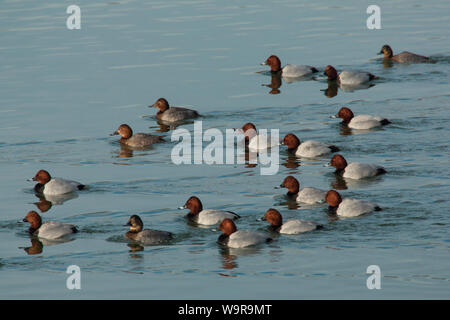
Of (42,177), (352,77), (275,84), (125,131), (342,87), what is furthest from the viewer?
(275,84)

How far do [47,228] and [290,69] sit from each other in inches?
651

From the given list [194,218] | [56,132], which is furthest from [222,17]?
[194,218]

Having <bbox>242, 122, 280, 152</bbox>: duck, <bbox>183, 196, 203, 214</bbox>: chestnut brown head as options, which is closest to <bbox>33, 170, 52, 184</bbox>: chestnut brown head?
<bbox>183, 196, 203, 214</bbox>: chestnut brown head

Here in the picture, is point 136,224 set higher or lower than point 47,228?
higher

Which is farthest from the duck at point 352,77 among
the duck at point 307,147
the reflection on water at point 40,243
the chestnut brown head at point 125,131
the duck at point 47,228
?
the reflection on water at point 40,243

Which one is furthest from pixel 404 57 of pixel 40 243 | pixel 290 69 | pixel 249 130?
pixel 40 243

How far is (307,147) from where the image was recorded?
83.3 ft

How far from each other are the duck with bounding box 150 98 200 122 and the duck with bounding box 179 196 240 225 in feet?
29.7

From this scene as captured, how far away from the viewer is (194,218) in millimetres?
20656

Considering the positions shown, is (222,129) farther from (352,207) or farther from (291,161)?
(352,207)

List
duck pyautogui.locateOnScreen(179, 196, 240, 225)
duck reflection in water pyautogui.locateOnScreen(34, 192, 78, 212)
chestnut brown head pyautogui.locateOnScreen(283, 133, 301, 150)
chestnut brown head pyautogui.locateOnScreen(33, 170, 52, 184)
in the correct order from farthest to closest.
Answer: chestnut brown head pyautogui.locateOnScreen(283, 133, 301, 150) → chestnut brown head pyautogui.locateOnScreen(33, 170, 52, 184) → duck reflection in water pyautogui.locateOnScreen(34, 192, 78, 212) → duck pyautogui.locateOnScreen(179, 196, 240, 225)

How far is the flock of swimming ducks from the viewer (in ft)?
63.6

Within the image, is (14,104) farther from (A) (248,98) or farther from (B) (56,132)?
(A) (248,98)

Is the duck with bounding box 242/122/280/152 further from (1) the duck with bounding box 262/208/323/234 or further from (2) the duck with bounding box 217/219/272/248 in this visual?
(2) the duck with bounding box 217/219/272/248
